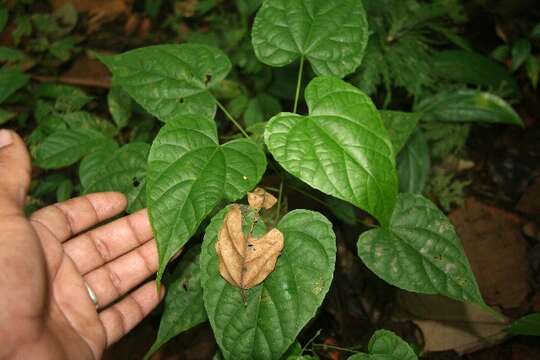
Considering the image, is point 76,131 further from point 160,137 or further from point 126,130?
point 160,137

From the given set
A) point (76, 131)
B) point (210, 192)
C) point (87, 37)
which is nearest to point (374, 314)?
point (210, 192)

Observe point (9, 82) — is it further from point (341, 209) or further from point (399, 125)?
point (399, 125)

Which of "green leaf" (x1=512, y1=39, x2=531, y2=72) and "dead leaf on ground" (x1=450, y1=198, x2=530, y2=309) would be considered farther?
"green leaf" (x1=512, y1=39, x2=531, y2=72)

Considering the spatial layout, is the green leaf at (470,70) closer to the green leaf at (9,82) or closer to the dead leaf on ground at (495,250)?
the dead leaf on ground at (495,250)

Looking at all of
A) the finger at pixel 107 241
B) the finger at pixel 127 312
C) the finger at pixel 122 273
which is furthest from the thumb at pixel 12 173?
the finger at pixel 127 312

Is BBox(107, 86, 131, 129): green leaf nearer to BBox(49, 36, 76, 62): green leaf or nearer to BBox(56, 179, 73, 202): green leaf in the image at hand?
BBox(56, 179, 73, 202): green leaf

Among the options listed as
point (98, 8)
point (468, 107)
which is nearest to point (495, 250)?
point (468, 107)

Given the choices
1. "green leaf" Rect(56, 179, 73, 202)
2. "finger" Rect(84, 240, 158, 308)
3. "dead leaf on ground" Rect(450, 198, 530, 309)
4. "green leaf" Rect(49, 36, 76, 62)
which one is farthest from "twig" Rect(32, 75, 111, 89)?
"dead leaf on ground" Rect(450, 198, 530, 309)
